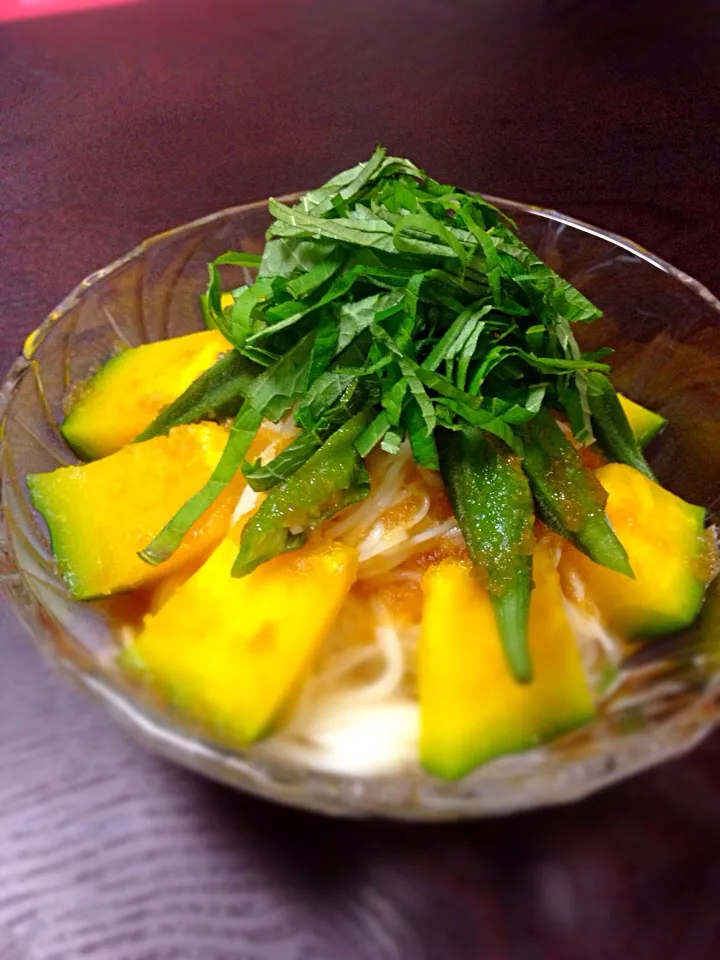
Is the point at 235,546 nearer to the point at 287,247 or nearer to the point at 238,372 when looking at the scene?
the point at 238,372

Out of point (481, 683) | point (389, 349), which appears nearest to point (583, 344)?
point (389, 349)

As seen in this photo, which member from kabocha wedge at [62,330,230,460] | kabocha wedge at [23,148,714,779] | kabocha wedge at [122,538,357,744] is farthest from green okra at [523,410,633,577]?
kabocha wedge at [62,330,230,460]

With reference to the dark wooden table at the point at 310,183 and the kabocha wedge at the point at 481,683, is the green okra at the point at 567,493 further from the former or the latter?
the dark wooden table at the point at 310,183

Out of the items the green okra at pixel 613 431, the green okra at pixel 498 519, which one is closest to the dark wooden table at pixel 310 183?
the green okra at pixel 498 519

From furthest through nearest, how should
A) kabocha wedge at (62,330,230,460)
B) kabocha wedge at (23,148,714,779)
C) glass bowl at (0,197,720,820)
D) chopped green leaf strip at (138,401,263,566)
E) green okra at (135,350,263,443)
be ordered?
kabocha wedge at (62,330,230,460) → green okra at (135,350,263,443) → chopped green leaf strip at (138,401,263,566) → kabocha wedge at (23,148,714,779) → glass bowl at (0,197,720,820)

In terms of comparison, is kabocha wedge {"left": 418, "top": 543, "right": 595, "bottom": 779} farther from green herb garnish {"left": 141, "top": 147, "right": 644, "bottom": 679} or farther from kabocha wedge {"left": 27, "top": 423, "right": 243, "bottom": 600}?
kabocha wedge {"left": 27, "top": 423, "right": 243, "bottom": 600}

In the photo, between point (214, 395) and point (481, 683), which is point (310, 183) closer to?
point (214, 395)

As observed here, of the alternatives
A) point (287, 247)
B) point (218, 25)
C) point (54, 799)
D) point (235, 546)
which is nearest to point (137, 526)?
point (235, 546)
